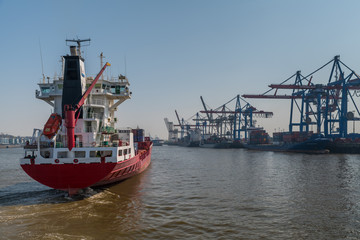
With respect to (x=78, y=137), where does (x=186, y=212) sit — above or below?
below

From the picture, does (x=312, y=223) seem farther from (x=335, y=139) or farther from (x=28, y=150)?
(x=335, y=139)

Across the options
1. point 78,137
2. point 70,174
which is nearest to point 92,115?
point 78,137

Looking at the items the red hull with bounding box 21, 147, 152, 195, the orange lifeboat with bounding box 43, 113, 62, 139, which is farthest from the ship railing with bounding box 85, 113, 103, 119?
the red hull with bounding box 21, 147, 152, 195

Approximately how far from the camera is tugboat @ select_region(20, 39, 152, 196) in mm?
15938

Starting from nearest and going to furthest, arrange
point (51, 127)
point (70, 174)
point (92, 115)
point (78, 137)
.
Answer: point (70, 174) < point (51, 127) < point (78, 137) < point (92, 115)

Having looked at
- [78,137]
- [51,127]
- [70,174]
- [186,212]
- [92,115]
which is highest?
[92,115]

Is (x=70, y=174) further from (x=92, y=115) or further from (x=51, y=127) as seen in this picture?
(x=92, y=115)

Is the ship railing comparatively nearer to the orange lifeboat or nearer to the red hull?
the orange lifeboat

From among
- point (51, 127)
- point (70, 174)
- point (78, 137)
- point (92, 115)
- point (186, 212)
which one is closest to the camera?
point (186, 212)

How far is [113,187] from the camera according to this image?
2055 cm

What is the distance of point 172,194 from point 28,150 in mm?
10564

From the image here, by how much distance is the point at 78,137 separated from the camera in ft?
62.8

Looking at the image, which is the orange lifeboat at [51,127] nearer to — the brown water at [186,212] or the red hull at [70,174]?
the red hull at [70,174]

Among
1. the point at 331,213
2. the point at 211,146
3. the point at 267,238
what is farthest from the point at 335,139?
the point at 267,238
